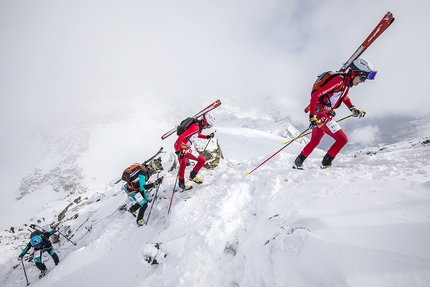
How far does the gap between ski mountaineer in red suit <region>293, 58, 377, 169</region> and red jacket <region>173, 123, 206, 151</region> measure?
5.00m

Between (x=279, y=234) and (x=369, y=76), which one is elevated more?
(x=369, y=76)

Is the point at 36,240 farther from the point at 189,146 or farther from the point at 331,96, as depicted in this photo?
the point at 331,96

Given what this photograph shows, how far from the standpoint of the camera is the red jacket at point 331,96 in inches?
240

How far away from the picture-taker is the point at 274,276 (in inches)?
117

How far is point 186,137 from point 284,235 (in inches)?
250

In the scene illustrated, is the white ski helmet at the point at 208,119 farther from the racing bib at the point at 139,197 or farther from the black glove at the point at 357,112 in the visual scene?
the black glove at the point at 357,112

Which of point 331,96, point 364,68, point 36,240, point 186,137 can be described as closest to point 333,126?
point 331,96

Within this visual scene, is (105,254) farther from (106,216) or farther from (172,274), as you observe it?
(172,274)

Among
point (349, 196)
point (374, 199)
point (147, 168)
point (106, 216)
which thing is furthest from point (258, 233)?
point (106, 216)

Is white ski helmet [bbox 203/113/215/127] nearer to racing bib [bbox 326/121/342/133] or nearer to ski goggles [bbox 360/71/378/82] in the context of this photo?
racing bib [bbox 326/121/342/133]

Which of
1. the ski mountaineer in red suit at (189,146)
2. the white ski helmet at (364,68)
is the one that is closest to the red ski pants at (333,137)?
the white ski helmet at (364,68)

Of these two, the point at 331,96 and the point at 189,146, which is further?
the point at 189,146

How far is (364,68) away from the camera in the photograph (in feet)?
18.9

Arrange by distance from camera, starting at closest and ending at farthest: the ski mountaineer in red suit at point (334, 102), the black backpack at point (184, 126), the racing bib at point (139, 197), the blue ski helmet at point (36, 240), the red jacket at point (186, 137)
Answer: the ski mountaineer in red suit at point (334, 102), the racing bib at point (139, 197), the red jacket at point (186, 137), the black backpack at point (184, 126), the blue ski helmet at point (36, 240)
